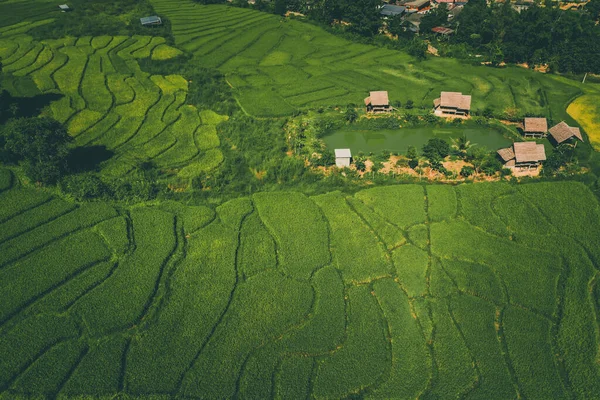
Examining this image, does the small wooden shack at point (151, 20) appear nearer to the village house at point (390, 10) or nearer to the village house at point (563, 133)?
the village house at point (390, 10)

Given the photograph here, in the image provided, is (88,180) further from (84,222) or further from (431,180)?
(431,180)

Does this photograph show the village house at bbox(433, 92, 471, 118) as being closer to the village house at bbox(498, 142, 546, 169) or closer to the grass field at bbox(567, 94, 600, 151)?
the village house at bbox(498, 142, 546, 169)

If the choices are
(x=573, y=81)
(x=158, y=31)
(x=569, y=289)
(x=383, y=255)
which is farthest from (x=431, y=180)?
(x=158, y=31)

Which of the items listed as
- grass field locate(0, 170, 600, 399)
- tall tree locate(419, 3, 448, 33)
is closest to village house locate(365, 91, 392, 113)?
grass field locate(0, 170, 600, 399)

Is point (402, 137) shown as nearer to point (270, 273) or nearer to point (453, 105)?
point (453, 105)

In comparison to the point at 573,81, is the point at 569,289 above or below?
below

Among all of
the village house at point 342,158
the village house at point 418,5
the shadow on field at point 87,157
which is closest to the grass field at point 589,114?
the village house at point 342,158

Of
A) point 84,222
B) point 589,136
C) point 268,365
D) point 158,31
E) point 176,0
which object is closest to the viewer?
point 268,365
